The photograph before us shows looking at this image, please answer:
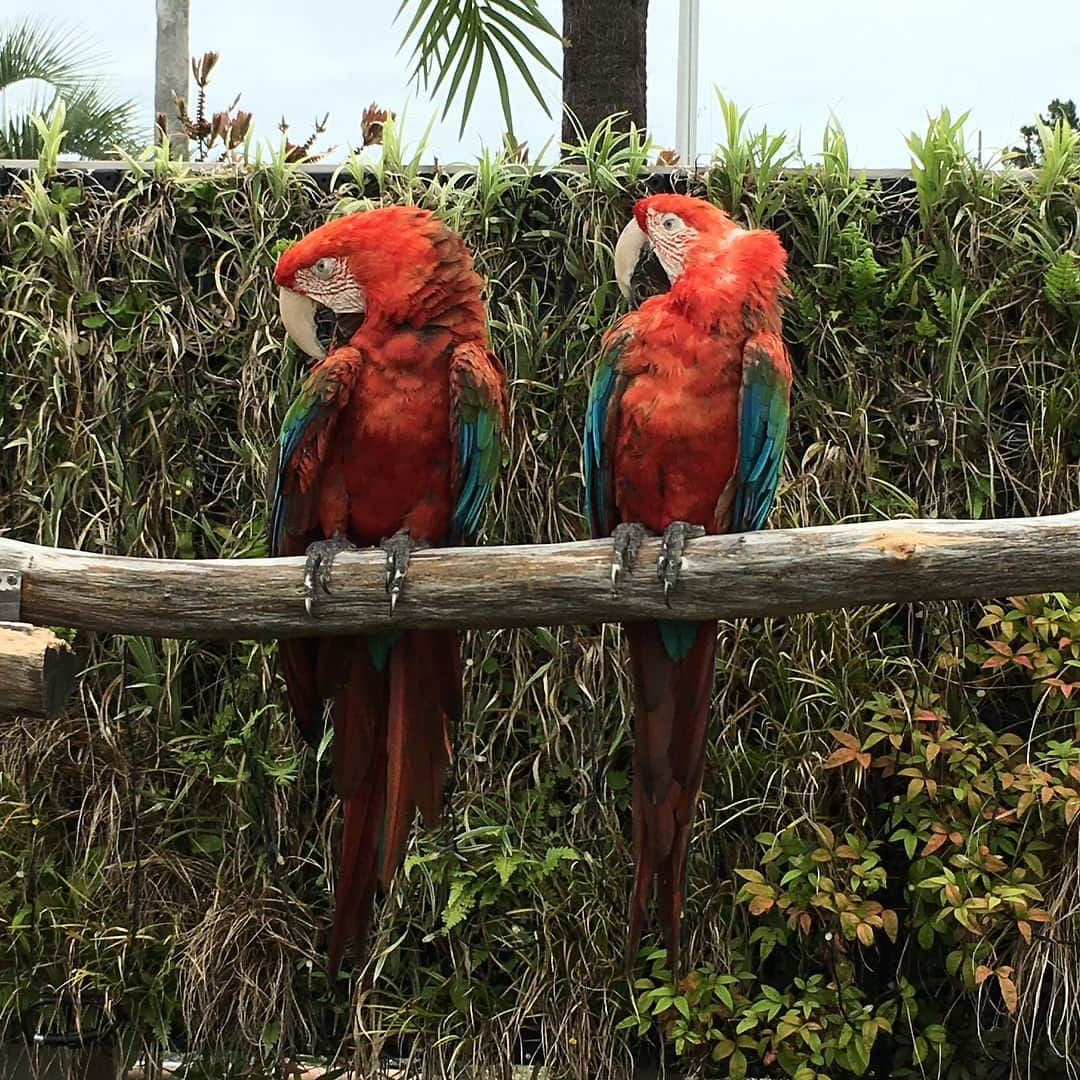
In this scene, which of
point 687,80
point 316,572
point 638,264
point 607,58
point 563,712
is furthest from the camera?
point 687,80

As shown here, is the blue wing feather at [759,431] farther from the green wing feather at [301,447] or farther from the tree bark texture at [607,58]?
the tree bark texture at [607,58]

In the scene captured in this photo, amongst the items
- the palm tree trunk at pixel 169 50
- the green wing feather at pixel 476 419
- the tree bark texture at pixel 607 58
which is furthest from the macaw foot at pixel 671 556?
the palm tree trunk at pixel 169 50

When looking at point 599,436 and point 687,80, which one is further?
point 687,80

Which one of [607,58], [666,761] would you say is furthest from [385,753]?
[607,58]

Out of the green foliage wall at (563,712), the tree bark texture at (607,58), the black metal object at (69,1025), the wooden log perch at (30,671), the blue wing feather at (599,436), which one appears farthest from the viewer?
the tree bark texture at (607,58)

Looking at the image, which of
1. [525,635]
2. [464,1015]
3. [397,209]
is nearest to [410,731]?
[397,209]

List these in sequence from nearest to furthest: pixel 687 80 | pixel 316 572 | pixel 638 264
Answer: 1. pixel 316 572
2. pixel 638 264
3. pixel 687 80

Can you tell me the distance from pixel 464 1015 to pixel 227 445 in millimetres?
1272

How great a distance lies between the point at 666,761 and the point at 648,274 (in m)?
0.63

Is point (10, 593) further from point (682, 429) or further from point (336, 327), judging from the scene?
point (682, 429)

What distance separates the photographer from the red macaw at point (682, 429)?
152 centimetres

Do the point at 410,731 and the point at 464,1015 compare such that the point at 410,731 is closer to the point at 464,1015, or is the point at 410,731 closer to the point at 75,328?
the point at 464,1015

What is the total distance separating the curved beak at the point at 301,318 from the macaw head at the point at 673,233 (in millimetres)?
416

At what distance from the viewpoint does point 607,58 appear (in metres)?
2.93
